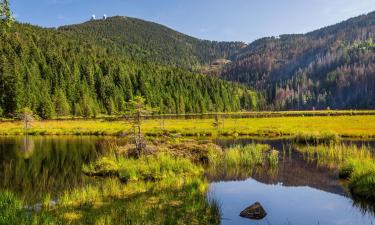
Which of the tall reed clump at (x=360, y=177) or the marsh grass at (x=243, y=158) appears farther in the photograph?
the marsh grass at (x=243, y=158)

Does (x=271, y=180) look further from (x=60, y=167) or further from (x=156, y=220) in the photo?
(x=60, y=167)

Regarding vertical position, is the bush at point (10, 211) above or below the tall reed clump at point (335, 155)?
above

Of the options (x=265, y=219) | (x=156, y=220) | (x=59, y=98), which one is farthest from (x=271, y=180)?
(x=59, y=98)

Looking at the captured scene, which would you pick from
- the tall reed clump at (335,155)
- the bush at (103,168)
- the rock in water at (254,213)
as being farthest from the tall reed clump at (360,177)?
the bush at (103,168)

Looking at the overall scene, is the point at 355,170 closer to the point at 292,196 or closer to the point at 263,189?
the point at 292,196

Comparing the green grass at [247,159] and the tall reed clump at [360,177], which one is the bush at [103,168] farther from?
the tall reed clump at [360,177]

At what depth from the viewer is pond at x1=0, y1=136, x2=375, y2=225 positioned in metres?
19.3

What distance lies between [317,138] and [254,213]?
32378 mm

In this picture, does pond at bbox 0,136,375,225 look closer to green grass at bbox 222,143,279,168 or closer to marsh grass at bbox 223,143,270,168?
green grass at bbox 222,143,279,168

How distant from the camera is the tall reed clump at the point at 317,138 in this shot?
155 ft

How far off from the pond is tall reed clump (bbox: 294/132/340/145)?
10.4 meters

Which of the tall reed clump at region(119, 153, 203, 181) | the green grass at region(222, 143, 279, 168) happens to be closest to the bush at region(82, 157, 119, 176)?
the tall reed clump at region(119, 153, 203, 181)

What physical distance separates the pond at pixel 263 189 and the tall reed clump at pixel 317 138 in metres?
10.4

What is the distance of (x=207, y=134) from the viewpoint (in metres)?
65.5
